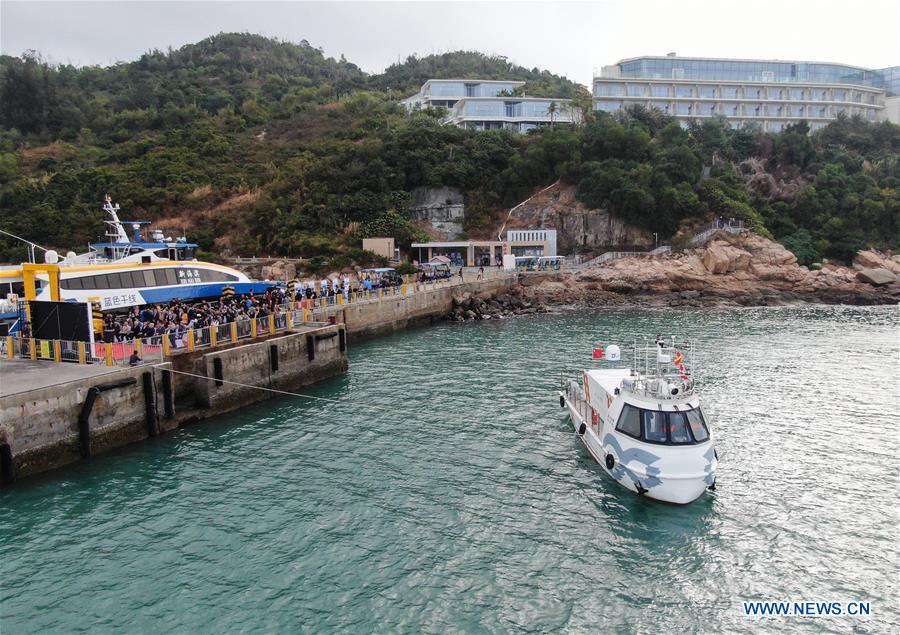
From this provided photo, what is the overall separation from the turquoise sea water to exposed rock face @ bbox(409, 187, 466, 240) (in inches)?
1997

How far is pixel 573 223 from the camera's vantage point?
71.2 m

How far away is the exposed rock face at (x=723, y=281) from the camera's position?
5634 centimetres

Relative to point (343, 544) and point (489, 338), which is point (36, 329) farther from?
point (489, 338)

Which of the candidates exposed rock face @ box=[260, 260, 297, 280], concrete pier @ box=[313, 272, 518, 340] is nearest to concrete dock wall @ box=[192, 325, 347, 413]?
concrete pier @ box=[313, 272, 518, 340]

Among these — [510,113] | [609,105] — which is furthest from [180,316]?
[609,105]

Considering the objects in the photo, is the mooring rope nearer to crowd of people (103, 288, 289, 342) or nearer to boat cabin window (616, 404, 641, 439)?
crowd of people (103, 288, 289, 342)

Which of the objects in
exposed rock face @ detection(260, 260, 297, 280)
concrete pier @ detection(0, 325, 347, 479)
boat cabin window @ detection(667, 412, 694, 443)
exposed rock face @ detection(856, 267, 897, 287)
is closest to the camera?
boat cabin window @ detection(667, 412, 694, 443)

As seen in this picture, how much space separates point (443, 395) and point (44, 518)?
15.3 m

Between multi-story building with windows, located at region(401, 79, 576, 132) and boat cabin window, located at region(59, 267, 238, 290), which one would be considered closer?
boat cabin window, located at region(59, 267, 238, 290)

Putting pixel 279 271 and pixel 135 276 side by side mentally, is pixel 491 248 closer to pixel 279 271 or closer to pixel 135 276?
pixel 279 271

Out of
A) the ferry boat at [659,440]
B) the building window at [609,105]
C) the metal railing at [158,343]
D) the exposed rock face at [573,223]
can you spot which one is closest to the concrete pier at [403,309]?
the metal railing at [158,343]

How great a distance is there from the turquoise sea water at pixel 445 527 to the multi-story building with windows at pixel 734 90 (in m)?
83.1

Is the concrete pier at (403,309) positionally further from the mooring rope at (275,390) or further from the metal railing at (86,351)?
the metal railing at (86,351)

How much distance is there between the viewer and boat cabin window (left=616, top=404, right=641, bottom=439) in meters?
17.2
